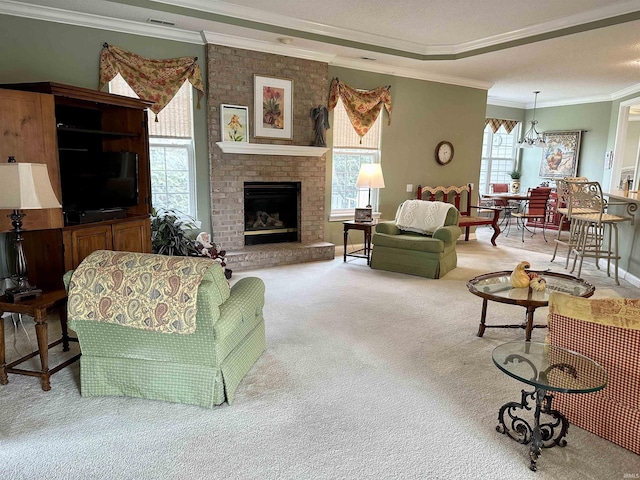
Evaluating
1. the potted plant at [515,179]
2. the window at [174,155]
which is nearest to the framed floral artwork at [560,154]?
the potted plant at [515,179]

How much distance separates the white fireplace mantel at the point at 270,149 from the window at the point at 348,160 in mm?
531

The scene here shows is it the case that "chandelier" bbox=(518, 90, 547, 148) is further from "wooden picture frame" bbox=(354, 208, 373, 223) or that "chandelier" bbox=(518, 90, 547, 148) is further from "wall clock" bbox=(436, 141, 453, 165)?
"wooden picture frame" bbox=(354, 208, 373, 223)

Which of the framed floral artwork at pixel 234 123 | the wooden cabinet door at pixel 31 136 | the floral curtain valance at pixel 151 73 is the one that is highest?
the floral curtain valance at pixel 151 73

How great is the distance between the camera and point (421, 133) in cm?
730

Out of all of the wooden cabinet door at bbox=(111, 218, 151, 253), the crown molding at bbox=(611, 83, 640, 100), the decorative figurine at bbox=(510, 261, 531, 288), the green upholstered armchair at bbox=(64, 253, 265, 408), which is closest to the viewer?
the green upholstered armchair at bbox=(64, 253, 265, 408)

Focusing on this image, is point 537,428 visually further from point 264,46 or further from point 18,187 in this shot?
point 264,46

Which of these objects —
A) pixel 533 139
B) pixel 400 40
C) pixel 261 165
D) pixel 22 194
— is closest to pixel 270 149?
pixel 261 165

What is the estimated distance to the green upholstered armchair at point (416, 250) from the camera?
528cm

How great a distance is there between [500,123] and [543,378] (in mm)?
9309

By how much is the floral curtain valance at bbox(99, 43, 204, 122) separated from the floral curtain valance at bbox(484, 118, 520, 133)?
7.17 metres

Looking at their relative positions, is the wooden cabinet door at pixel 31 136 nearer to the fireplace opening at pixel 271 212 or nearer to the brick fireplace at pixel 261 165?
the brick fireplace at pixel 261 165

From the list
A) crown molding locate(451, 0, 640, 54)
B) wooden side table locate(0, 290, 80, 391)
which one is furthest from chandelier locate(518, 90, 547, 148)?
wooden side table locate(0, 290, 80, 391)

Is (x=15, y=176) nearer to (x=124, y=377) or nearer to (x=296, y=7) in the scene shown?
(x=124, y=377)

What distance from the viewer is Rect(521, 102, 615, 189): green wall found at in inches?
358
